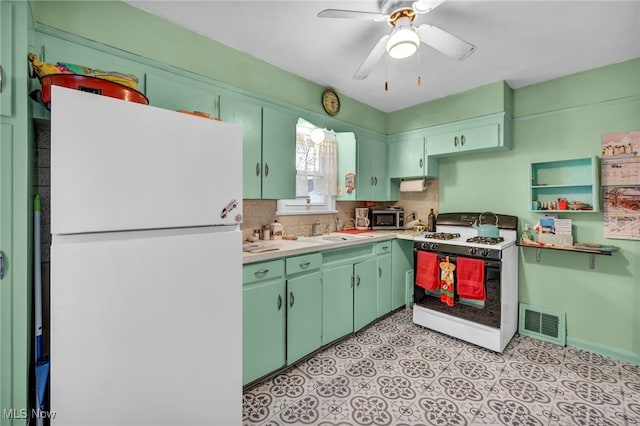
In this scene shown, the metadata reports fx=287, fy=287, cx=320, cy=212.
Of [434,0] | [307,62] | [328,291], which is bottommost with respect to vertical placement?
[328,291]

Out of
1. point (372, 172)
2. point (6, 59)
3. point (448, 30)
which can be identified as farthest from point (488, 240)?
point (6, 59)

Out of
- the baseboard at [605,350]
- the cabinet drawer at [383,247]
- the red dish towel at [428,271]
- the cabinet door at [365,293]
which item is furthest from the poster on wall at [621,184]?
the cabinet door at [365,293]

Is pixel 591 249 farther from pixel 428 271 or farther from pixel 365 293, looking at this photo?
pixel 365 293

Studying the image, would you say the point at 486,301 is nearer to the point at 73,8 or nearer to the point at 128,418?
the point at 128,418

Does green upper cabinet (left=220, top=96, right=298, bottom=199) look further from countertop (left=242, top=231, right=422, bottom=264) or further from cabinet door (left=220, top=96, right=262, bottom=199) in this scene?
countertop (left=242, top=231, right=422, bottom=264)

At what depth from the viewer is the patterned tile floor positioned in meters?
1.73

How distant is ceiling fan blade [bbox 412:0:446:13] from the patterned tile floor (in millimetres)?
2304

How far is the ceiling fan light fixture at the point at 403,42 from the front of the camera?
1528mm

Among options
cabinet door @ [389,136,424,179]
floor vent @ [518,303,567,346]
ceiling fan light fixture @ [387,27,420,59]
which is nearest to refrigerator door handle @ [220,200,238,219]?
ceiling fan light fixture @ [387,27,420,59]

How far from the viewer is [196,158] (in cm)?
129

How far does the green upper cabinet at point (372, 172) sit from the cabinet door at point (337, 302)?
1.09 m

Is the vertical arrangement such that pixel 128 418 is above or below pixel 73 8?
below

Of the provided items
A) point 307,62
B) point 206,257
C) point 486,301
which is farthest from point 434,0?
point 486,301

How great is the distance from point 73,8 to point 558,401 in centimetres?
369
